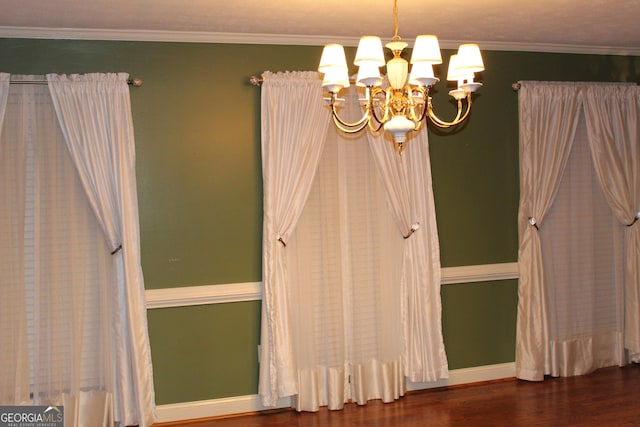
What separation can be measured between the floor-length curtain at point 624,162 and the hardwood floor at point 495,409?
0.67m

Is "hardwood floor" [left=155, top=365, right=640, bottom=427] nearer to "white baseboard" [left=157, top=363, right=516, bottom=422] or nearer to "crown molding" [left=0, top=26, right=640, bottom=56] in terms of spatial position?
"white baseboard" [left=157, top=363, right=516, bottom=422]

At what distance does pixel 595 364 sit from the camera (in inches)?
207

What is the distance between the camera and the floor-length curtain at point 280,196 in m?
4.43

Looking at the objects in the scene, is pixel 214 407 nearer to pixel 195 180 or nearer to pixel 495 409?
pixel 195 180

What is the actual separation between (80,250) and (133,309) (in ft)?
1.64

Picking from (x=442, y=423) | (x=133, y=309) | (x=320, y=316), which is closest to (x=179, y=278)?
(x=133, y=309)

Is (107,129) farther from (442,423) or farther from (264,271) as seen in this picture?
(442,423)

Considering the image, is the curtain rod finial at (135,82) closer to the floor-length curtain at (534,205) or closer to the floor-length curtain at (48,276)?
the floor-length curtain at (48,276)

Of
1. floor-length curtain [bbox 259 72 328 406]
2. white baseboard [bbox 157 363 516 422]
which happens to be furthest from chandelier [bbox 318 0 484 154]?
white baseboard [bbox 157 363 516 422]

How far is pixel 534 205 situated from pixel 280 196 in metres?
1.97

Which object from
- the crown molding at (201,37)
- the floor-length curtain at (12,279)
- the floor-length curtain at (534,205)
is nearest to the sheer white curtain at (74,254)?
the floor-length curtain at (12,279)

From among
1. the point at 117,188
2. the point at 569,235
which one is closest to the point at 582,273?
the point at 569,235

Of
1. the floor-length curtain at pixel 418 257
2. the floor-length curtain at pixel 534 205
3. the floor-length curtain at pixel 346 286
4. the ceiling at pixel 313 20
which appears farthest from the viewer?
the floor-length curtain at pixel 534 205

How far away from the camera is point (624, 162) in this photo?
525cm
